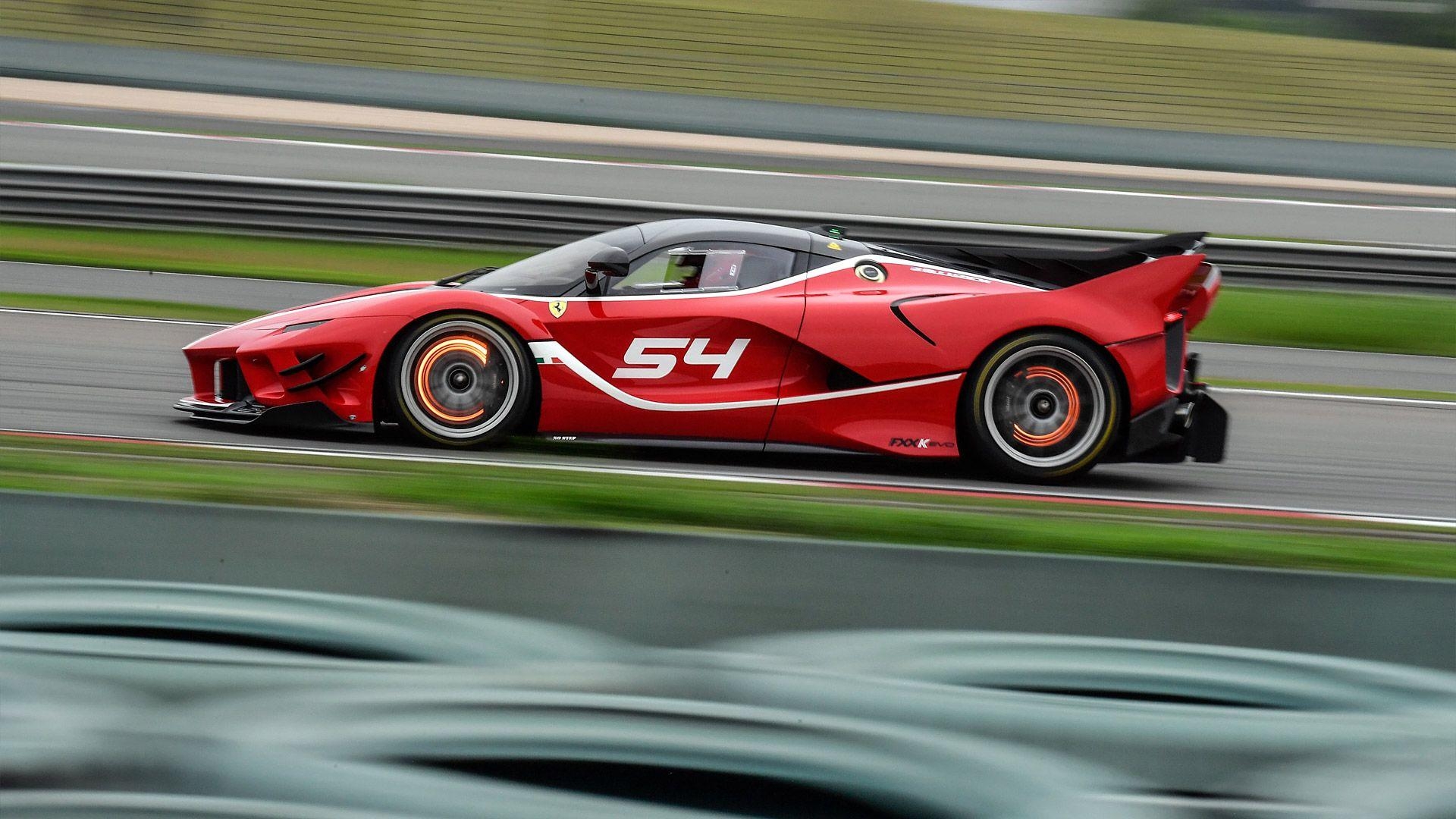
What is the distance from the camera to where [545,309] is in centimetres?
608

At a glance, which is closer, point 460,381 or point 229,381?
point 460,381

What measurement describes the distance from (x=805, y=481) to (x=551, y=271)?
4.80ft

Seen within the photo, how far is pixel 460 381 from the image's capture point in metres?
6.18

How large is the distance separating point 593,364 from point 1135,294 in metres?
2.35

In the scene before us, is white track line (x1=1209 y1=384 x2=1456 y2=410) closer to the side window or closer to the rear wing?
the rear wing

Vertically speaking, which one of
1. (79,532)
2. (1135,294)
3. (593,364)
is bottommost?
(79,532)

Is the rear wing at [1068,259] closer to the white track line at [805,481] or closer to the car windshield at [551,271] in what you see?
the white track line at [805,481]

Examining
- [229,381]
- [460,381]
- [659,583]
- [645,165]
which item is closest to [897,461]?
[460,381]

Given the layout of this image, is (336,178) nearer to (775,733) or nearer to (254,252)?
Answer: (254,252)

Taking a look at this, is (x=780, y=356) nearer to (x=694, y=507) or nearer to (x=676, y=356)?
(x=676, y=356)

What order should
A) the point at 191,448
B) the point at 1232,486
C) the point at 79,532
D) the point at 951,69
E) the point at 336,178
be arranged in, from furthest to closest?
the point at 951,69, the point at 336,178, the point at 1232,486, the point at 191,448, the point at 79,532

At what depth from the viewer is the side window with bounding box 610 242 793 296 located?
6113 millimetres

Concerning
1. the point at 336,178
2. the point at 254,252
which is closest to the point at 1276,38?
the point at 336,178

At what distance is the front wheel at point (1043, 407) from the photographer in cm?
603
